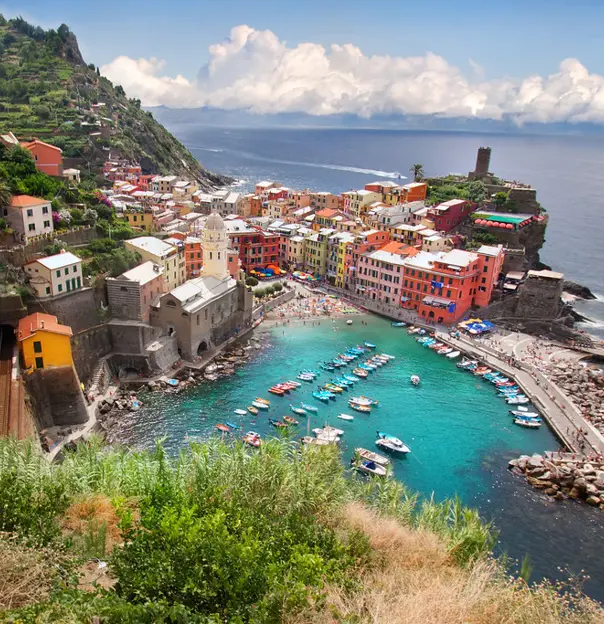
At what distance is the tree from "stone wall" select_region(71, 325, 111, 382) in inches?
2060

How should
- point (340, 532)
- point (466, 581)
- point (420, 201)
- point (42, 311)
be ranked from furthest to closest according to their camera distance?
1. point (420, 201)
2. point (42, 311)
3. point (340, 532)
4. point (466, 581)

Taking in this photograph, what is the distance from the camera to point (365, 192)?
75312mm

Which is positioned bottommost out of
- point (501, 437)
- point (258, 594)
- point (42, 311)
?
point (501, 437)

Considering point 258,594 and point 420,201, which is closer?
point 258,594

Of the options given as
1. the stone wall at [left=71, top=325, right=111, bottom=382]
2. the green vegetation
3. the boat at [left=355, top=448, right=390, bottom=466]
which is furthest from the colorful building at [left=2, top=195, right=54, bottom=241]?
the boat at [left=355, top=448, right=390, bottom=466]

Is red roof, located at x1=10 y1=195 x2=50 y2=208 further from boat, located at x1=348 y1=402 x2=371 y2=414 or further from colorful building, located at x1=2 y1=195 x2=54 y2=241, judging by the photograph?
boat, located at x1=348 y1=402 x2=371 y2=414

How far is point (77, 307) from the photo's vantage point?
1425 inches

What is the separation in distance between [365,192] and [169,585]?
69769mm

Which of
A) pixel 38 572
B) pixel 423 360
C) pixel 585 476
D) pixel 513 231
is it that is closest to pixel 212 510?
pixel 38 572

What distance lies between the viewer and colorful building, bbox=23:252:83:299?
34.0m

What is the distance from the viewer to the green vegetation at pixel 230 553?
394 inches

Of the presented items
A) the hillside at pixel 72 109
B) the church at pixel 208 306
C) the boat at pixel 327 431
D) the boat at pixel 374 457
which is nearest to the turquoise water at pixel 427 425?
the boat at pixel 327 431

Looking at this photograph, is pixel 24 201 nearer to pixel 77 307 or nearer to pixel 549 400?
pixel 77 307

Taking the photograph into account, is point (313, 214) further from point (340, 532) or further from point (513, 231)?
point (340, 532)
